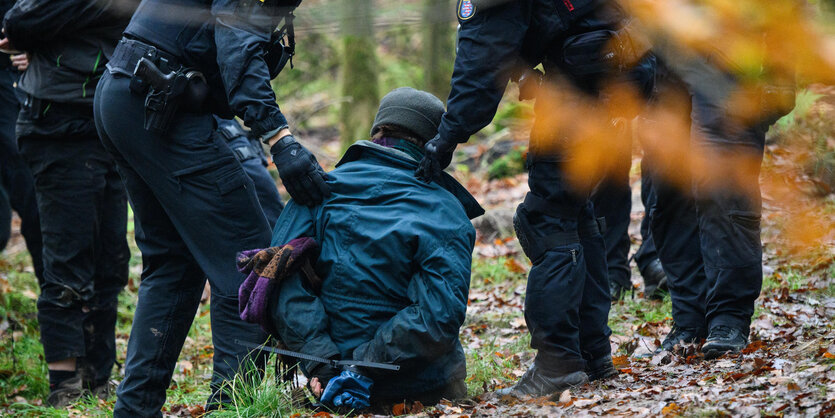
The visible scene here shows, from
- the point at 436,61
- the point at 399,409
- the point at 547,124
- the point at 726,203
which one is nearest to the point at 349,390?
the point at 399,409

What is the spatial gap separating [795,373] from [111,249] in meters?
3.78

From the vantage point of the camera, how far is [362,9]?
2082mm

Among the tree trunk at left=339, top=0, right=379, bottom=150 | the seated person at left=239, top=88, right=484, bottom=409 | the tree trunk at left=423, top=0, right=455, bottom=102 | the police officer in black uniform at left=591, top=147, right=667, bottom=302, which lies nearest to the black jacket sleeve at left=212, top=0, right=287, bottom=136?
the seated person at left=239, top=88, right=484, bottom=409

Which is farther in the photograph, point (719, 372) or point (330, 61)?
point (330, 61)

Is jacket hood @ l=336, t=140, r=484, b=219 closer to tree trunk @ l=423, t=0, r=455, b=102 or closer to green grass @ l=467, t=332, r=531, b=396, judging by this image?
green grass @ l=467, t=332, r=531, b=396

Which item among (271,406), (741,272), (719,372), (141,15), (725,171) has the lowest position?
(271,406)

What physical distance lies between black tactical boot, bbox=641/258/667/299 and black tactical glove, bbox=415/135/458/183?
99.2 inches

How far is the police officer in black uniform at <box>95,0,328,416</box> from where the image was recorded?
332cm

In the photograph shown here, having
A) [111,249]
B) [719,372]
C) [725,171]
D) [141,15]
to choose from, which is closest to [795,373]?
[719,372]

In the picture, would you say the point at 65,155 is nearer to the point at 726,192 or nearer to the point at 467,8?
the point at 467,8

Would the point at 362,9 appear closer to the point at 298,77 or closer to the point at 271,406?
the point at 271,406

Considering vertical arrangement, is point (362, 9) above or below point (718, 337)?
above

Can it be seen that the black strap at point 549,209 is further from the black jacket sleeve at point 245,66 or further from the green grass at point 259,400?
the green grass at point 259,400

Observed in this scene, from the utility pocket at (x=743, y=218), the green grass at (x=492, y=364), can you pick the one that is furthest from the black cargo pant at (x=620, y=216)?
the utility pocket at (x=743, y=218)
